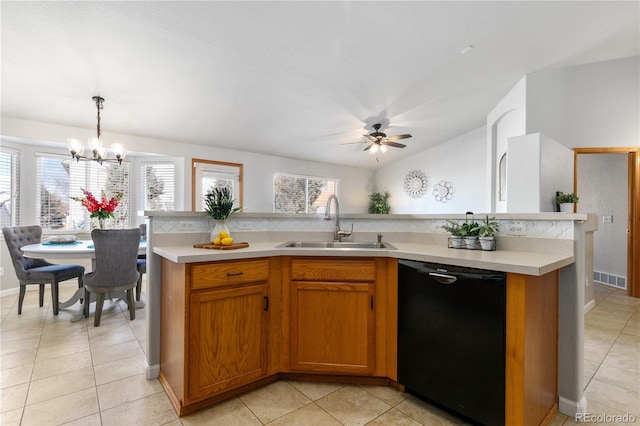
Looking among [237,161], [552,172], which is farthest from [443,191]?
[237,161]

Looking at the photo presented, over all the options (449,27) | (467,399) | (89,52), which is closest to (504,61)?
(449,27)

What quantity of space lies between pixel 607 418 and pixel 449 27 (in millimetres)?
3006

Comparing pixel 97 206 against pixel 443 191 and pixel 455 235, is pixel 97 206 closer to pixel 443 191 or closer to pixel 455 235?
pixel 455 235

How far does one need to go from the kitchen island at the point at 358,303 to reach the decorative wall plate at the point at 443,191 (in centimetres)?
465

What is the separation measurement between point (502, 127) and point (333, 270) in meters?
4.20

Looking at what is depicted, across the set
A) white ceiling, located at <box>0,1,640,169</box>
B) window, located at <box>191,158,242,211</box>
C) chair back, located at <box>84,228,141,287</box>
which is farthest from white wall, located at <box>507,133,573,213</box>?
window, located at <box>191,158,242,211</box>

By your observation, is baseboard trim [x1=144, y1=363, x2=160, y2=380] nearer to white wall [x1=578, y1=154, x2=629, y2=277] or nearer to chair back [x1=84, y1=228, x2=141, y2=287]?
chair back [x1=84, y1=228, x2=141, y2=287]

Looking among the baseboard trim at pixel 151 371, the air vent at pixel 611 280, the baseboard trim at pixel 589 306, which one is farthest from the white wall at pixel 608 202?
the baseboard trim at pixel 151 371

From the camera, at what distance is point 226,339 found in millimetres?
1687

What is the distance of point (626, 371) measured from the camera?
2121mm

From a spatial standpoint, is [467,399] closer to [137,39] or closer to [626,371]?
[626,371]

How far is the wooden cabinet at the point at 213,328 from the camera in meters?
1.58

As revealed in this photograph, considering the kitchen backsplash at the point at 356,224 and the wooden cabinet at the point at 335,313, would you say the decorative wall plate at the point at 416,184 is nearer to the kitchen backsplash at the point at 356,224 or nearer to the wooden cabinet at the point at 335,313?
the kitchen backsplash at the point at 356,224

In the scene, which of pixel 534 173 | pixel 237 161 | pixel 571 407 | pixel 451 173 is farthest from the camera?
pixel 451 173
